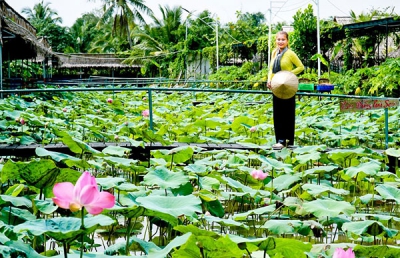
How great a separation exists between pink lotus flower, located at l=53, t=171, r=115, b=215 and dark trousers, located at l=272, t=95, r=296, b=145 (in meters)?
3.92

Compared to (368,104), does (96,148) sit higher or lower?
lower

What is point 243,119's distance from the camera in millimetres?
5840

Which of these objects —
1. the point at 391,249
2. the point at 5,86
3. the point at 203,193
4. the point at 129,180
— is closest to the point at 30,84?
the point at 5,86

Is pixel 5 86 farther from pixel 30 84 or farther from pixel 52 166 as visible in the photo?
pixel 52 166

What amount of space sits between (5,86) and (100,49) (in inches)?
1083

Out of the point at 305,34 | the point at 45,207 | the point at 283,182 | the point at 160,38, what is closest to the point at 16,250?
the point at 45,207

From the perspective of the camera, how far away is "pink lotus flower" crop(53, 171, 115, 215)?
1259 mm

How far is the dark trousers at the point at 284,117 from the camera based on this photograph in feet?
16.7

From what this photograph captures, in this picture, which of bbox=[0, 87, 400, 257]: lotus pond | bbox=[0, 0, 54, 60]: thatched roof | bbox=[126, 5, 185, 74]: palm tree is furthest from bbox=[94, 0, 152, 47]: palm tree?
bbox=[0, 87, 400, 257]: lotus pond

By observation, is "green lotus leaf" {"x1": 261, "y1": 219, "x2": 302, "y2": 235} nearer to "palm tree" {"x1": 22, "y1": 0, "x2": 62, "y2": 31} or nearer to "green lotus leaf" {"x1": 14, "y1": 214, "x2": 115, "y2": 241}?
"green lotus leaf" {"x1": 14, "y1": 214, "x2": 115, "y2": 241}

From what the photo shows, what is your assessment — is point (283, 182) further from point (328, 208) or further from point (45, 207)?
point (45, 207)

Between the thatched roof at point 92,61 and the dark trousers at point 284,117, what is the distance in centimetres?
2879

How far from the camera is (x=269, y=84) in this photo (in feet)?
16.4

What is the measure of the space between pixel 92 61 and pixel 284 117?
30.1 metres
